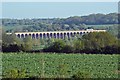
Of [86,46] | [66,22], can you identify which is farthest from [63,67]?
[66,22]

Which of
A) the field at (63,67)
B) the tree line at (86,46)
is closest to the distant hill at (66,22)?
the tree line at (86,46)

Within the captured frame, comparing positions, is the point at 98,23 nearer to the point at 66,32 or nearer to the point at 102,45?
the point at 66,32

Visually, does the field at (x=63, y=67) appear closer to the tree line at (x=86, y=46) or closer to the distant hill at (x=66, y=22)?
the tree line at (x=86, y=46)

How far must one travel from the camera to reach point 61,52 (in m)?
27.6

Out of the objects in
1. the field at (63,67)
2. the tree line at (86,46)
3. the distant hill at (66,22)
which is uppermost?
the field at (63,67)

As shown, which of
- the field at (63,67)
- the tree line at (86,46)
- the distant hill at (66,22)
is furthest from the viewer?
the distant hill at (66,22)

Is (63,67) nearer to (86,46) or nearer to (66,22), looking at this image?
(86,46)

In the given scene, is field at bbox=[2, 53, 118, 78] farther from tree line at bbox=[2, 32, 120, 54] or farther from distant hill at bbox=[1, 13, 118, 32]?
distant hill at bbox=[1, 13, 118, 32]

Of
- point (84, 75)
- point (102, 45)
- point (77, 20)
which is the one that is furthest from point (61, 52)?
point (77, 20)

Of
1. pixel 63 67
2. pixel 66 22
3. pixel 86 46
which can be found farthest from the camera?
pixel 66 22

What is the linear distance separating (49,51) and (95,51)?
364 cm

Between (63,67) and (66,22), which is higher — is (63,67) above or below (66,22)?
above

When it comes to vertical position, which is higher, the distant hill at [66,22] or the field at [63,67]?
the field at [63,67]

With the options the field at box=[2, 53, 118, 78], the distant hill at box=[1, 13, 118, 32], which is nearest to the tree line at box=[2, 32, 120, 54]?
the field at box=[2, 53, 118, 78]
